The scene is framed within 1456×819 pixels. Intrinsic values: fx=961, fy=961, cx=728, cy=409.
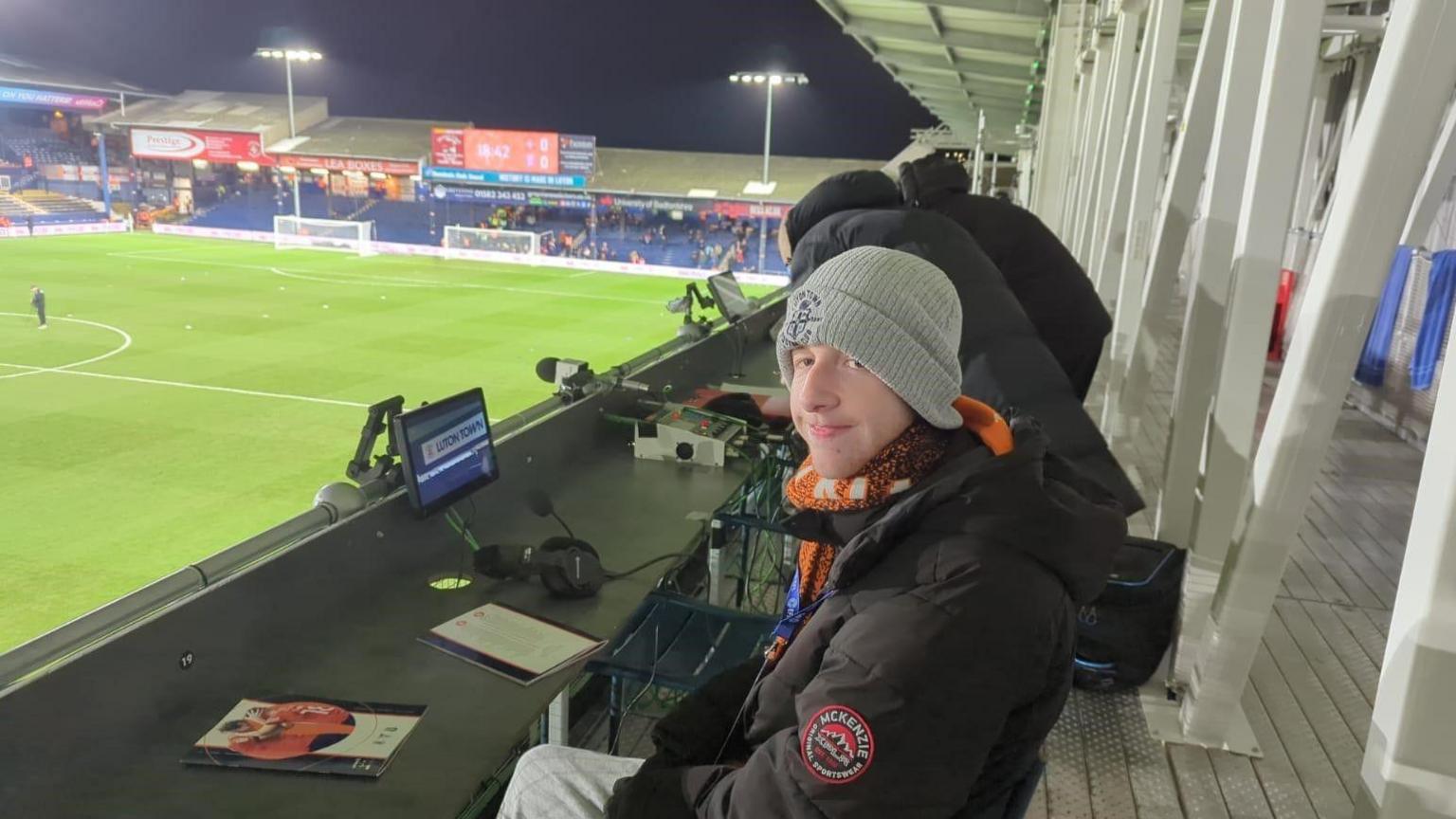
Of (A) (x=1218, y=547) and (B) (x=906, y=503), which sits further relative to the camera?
(A) (x=1218, y=547)

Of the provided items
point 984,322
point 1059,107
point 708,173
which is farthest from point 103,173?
point 984,322

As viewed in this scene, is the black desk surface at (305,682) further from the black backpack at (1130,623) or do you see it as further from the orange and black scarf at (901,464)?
the black backpack at (1130,623)

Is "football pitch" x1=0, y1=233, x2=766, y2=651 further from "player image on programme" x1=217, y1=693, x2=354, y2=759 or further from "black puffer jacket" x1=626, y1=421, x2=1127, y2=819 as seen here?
"black puffer jacket" x1=626, y1=421, x2=1127, y2=819

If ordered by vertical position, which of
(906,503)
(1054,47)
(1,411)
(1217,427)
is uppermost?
(1054,47)

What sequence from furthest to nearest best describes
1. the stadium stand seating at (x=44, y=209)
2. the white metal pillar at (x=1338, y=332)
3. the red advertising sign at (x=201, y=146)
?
1. the red advertising sign at (x=201, y=146)
2. the stadium stand seating at (x=44, y=209)
3. the white metal pillar at (x=1338, y=332)

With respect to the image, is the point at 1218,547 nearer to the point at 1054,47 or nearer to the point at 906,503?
the point at 906,503

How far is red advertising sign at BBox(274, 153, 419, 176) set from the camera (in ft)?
125

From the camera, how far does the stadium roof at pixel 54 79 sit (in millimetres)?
37688

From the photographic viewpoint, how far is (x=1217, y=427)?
3.17m

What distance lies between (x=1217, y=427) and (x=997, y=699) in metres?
2.39

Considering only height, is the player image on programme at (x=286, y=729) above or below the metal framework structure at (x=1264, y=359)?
below

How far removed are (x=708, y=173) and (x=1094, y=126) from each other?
29394 mm

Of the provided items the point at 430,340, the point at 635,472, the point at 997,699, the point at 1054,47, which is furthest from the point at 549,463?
the point at 430,340

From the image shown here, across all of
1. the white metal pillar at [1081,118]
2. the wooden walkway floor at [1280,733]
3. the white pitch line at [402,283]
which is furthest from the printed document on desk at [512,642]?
the white pitch line at [402,283]
